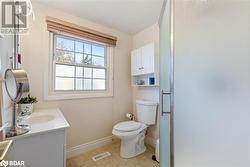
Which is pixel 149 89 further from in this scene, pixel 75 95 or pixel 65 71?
pixel 65 71

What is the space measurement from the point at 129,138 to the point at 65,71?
1.40 m

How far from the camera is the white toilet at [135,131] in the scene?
181 cm

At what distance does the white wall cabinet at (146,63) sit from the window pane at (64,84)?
1096mm

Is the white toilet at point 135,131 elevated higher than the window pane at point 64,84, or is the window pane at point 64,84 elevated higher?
the window pane at point 64,84

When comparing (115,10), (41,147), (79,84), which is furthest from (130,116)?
(115,10)

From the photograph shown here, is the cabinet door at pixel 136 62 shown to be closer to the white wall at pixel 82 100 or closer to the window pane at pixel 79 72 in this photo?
the white wall at pixel 82 100

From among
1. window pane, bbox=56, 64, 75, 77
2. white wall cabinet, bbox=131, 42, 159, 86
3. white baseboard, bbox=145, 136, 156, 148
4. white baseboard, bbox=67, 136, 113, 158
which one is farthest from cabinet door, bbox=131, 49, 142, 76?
white baseboard, bbox=67, 136, 113, 158

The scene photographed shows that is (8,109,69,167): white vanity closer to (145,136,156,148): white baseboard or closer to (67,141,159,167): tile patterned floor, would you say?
(67,141,159,167): tile patterned floor

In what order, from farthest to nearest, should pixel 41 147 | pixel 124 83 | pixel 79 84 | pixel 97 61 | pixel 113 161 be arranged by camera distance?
pixel 124 83
pixel 97 61
pixel 79 84
pixel 113 161
pixel 41 147

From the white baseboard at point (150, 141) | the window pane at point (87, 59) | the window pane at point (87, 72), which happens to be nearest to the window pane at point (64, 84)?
the window pane at point (87, 72)

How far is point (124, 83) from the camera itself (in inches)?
100

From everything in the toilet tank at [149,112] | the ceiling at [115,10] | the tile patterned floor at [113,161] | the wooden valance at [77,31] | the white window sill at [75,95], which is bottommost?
the tile patterned floor at [113,161]

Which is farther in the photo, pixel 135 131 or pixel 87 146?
pixel 87 146

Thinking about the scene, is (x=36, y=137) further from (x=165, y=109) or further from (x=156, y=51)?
(x=156, y=51)
